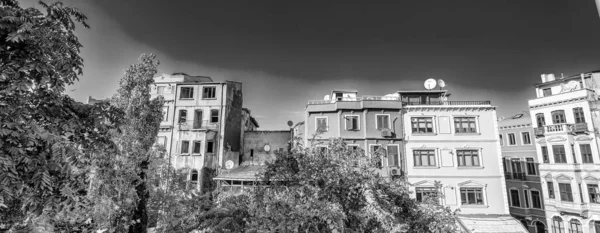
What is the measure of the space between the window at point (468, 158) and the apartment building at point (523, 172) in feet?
52.2

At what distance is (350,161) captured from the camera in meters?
10.1

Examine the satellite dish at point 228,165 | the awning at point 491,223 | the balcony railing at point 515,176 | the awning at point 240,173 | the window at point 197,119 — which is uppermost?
the window at point 197,119

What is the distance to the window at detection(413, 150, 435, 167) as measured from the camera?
27.8 m

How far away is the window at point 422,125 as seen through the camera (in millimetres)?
28594

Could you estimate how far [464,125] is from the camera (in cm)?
2841

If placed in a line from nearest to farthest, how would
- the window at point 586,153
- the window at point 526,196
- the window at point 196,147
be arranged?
the window at point 586,153 < the window at point 196,147 < the window at point 526,196

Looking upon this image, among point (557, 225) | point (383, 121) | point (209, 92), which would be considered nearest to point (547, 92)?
point (557, 225)

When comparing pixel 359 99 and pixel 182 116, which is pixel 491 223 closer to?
pixel 359 99

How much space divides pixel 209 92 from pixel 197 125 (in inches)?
174

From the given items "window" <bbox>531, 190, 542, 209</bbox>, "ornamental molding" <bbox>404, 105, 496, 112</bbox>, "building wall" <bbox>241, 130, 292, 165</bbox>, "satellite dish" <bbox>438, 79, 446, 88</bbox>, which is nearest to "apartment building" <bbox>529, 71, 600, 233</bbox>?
"window" <bbox>531, 190, 542, 209</bbox>

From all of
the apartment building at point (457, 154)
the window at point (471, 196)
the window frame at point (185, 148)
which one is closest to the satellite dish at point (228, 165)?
the window frame at point (185, 148)

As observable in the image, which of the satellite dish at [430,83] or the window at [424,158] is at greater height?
the satellite dish at [430,83]

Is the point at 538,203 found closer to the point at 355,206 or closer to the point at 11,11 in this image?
the point at 355,206

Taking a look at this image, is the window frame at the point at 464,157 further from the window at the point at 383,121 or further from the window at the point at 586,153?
the window at the point at 586,153
